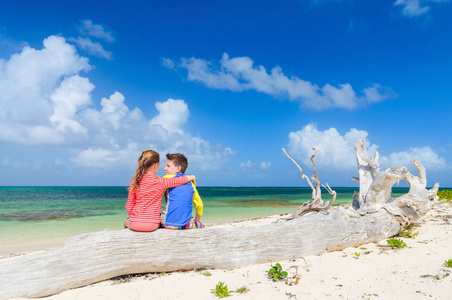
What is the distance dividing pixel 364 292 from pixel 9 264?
4.89 meters

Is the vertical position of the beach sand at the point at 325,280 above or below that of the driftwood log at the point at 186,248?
below

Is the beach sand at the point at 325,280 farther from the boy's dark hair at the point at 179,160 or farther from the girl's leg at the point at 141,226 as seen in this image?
the boy's dark hair at the point at 179,160

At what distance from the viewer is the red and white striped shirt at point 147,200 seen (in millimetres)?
4523

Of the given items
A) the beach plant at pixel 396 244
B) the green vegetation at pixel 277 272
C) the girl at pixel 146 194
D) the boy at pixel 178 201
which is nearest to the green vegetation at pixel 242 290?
the green vegetation at pixel 277 272

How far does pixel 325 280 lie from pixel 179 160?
3.09 meters

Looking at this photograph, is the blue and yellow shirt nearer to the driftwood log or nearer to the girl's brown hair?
the driftwood log

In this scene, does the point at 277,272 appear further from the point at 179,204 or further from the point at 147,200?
the point at 147,200

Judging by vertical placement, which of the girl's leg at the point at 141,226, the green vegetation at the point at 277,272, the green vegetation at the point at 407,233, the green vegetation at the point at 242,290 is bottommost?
the green vegetation at the point at 242,290

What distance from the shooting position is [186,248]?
15.1 feet

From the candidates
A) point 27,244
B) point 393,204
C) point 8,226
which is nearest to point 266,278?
point 393,204

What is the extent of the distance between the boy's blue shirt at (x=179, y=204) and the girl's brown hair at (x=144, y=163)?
564mm

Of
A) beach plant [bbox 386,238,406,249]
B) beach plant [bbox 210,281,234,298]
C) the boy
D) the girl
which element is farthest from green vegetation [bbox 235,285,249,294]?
beach plant [bbox 386,238,406,249]

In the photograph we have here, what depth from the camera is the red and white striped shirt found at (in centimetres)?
452

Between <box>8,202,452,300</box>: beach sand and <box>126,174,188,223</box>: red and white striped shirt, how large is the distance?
3.15 ft
